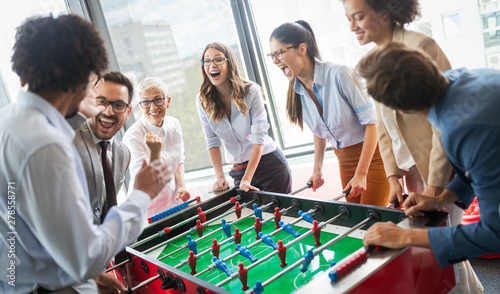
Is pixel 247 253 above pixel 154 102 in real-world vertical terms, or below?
below

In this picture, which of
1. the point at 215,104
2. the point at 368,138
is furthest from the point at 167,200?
the point at 368,138

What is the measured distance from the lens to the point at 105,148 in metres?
2.06

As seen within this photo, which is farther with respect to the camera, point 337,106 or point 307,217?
point 337,106

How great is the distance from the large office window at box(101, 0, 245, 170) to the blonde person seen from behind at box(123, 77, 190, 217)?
1804mm

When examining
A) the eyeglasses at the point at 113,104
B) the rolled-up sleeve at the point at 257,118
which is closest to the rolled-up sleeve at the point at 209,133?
the rolled-up sleeve at the point at 257,118

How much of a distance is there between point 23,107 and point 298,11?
362 cm

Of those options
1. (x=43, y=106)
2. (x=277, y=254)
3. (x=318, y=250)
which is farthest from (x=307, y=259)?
(x=43, y=106)

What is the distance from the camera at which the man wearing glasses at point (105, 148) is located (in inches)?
74.9

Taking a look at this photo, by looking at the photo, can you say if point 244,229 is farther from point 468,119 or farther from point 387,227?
point 468,119

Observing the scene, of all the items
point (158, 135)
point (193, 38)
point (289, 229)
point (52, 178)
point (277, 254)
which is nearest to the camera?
point (52, 178)

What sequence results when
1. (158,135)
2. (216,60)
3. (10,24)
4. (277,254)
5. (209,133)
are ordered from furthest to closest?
(10,24), (209,133), (158,135), (216,60), (277,254)

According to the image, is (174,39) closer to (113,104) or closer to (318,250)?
(113,104)

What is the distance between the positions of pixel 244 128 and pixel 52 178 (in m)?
1.94

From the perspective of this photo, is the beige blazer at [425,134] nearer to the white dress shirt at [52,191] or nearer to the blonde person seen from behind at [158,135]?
the white dress shirt at [52,191]
